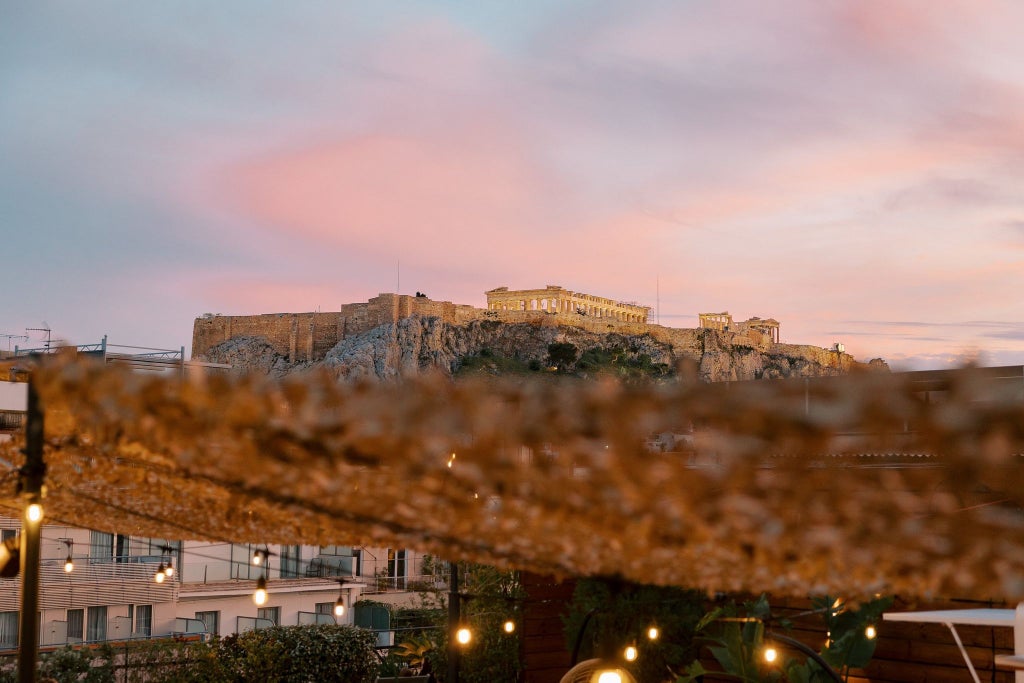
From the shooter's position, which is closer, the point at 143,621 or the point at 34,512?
the point at 34,512

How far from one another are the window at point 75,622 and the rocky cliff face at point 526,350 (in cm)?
3367

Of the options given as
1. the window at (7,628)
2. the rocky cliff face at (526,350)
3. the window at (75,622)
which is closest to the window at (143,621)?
the window at (75,622)

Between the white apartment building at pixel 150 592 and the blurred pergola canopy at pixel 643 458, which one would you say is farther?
the white apartment building at pixel 150 592

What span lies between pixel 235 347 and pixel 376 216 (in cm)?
1642

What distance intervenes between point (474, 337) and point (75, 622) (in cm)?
4259

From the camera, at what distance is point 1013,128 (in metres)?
14.3

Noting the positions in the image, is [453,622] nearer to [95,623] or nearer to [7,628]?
[7,628]

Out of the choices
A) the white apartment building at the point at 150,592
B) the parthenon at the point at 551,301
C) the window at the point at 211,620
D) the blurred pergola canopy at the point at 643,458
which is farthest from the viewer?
the parthenon at the point at 551,301

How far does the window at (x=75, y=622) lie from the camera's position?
1571cm

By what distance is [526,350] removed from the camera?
60.4 meters

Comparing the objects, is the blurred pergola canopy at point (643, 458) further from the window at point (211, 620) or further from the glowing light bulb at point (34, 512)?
the window at point (211, 620)

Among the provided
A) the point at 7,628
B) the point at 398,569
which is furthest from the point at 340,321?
the point at 7,628

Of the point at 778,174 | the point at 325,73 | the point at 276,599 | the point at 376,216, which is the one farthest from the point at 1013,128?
the point at 376,216

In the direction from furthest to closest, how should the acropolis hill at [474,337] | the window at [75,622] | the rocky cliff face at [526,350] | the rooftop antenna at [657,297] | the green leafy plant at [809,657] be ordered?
the rooftop antenna at [657,297] → the acropolis hill at [474,337] → the rocky cliff face at [526,350] → the window at [75,622] → the green leafy plant at [809,657]
